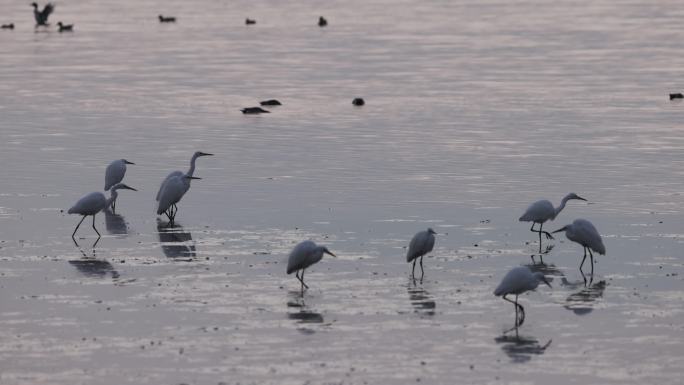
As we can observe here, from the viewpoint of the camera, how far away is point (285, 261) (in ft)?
81.9

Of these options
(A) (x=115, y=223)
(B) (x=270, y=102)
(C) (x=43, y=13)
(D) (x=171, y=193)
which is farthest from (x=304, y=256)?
(C) (x=43, y=13)

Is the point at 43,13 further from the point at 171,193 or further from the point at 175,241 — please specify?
the point at 175,241

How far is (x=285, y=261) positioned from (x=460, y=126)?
2196 centimetres

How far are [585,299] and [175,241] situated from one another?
346 inches

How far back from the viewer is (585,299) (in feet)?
72.9

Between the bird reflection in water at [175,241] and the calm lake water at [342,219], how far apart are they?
11cm

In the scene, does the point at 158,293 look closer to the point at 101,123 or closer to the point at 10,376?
the point at 10,376

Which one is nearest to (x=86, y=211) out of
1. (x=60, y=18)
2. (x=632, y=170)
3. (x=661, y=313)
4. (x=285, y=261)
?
(x=285, y=261)

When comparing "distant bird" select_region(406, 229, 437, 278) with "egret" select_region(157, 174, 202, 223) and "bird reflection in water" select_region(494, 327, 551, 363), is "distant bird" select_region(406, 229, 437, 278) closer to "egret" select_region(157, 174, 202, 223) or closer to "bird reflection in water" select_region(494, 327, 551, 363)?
"bird reflection in water" select_region(494, 327, 551, 363)

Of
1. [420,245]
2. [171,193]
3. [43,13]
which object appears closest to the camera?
[420,245]

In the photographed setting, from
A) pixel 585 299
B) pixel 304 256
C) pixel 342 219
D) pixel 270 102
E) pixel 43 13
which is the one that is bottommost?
pixel 585 299

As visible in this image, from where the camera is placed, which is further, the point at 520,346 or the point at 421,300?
the point at 421,300

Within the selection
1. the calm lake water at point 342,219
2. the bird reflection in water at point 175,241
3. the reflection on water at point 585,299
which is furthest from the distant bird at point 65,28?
the reflection on water at point 585,299

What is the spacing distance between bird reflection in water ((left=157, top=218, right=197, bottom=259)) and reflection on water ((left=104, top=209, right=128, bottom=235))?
730 mm
